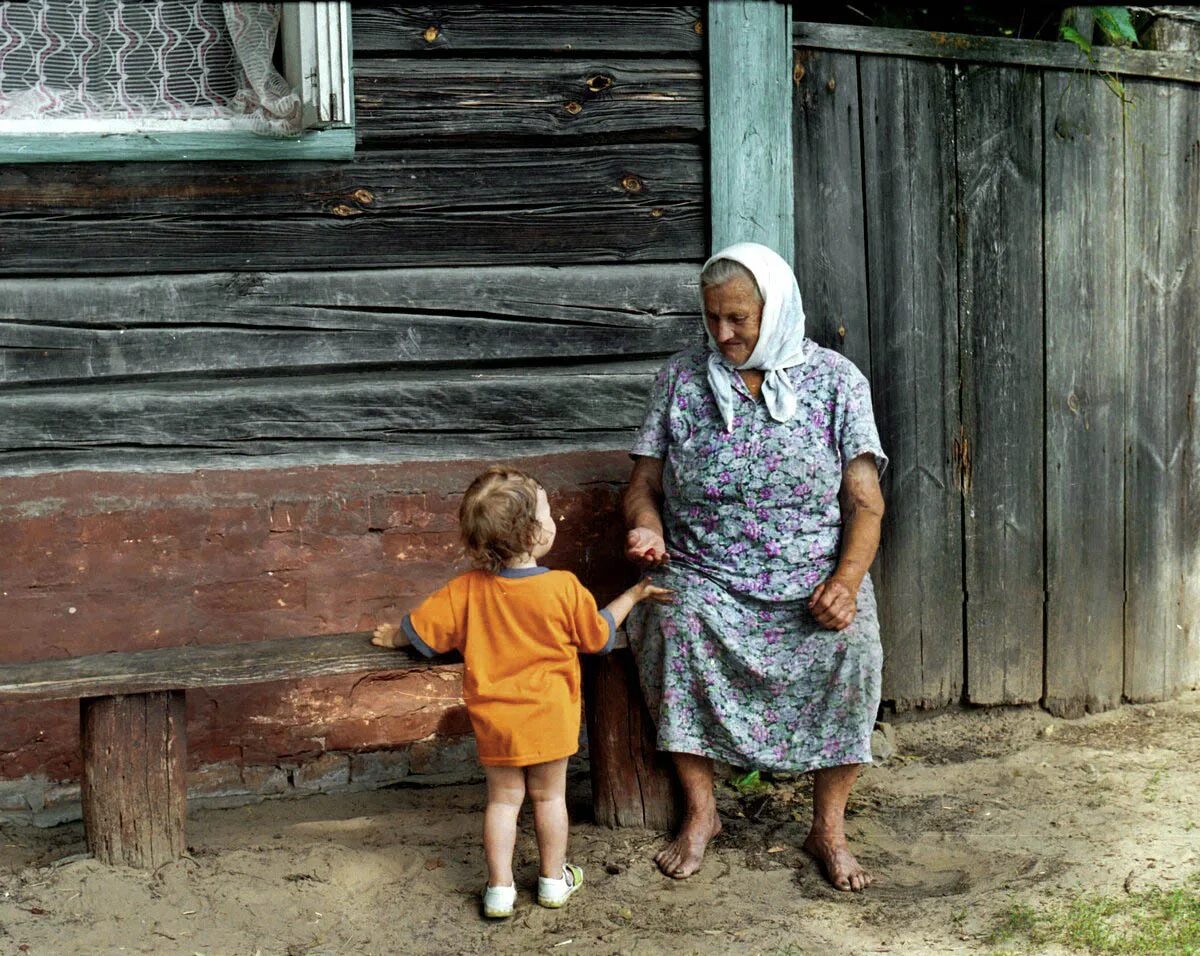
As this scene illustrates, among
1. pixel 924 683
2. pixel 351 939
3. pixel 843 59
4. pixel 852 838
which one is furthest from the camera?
pixel 924 683

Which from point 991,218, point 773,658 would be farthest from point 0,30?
Answer: point 991,218

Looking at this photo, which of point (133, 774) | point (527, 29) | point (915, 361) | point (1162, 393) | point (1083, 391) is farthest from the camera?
point (1162, 393)

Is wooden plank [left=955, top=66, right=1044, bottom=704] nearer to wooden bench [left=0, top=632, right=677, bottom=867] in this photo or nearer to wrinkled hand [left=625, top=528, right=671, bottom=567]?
wrinkled hand [left=625, top=528, right=671, bottom=567]

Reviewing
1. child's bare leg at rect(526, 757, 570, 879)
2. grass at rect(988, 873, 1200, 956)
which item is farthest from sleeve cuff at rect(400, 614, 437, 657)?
grass at rect(988, 873, 1200, 956)

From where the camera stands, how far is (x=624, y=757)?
12.2 feet

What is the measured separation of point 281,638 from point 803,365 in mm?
1563

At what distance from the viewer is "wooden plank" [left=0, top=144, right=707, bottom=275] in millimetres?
3531

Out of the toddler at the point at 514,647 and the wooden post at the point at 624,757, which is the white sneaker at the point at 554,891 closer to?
the toddler at the point at 514,647

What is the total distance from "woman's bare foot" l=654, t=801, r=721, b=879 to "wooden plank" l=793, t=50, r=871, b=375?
59.4 inches

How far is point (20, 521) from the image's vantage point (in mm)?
3512

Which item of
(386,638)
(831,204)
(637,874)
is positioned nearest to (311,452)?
(386,638)

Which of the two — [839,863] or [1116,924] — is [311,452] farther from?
[1116,924]

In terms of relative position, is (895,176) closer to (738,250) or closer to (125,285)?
(738,250)

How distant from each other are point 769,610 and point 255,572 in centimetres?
139
